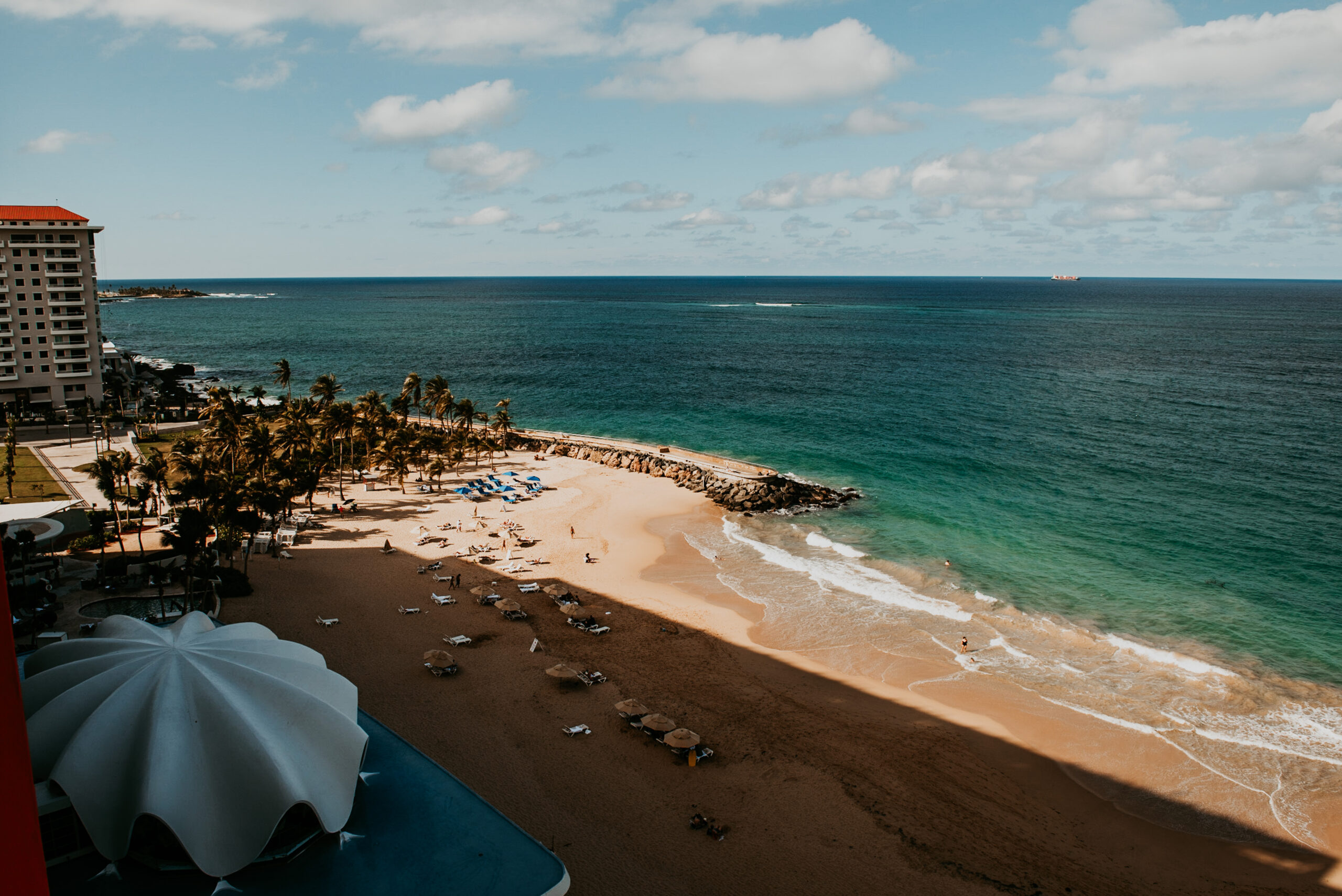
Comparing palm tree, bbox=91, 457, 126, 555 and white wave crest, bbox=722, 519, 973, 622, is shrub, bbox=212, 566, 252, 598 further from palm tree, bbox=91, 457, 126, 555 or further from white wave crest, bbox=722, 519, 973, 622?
white wave crest, bbox=722, 519, 973, 622

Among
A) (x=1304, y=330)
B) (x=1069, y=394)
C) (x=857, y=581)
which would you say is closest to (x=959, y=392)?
(x=1069, y=394)

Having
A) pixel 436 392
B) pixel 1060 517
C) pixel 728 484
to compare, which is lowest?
pixel 1060 517

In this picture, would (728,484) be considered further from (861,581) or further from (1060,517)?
(1060,517)

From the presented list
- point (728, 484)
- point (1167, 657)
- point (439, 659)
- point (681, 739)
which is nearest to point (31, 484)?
point (439, 659)

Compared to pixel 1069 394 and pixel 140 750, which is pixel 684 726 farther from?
pixel 1069 394

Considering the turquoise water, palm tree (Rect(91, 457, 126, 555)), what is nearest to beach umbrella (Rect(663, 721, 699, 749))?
the turquoise water

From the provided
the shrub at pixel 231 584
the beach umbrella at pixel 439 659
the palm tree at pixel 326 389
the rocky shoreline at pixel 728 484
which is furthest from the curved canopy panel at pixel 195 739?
the palm tree at pixel 326 389
